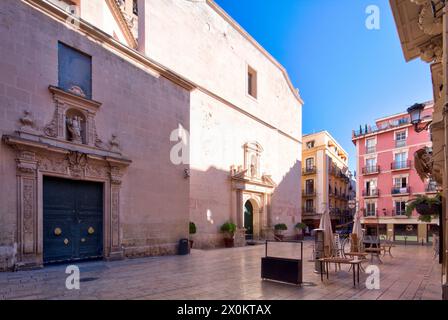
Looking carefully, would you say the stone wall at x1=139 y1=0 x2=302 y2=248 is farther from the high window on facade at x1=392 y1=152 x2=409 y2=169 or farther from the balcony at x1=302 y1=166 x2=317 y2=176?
the balcony at x1=302 y1=166 x2=317 y2=176

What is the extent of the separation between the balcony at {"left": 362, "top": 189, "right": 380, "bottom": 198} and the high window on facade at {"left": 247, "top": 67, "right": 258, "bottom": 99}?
19.9m

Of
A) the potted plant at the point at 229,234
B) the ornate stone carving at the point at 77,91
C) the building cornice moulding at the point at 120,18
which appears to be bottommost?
the potted plant at the point at 229,234

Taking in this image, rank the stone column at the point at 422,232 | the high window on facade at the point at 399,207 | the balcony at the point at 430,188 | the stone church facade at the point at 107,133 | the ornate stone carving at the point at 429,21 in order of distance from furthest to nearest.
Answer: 1. the high window on facade at the point at 399,207
2. the stone column at the point at 422,232
3. the balcony at the point at 430,188
4. the stone church facade at the point at 107,133
5. the ornate stone carving at the point at 429,21

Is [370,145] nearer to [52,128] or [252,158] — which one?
[252,158]

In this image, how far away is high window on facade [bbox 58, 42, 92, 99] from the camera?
10.2 meters

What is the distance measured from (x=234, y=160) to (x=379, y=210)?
22.0 metres

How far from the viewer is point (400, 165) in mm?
34688

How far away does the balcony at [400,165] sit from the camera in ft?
111

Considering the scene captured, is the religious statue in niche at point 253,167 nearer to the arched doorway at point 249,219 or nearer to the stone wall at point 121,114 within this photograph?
the arched doorway at point 249,219

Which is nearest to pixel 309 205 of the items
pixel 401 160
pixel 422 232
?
pixel 401 160

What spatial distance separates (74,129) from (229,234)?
12345mm

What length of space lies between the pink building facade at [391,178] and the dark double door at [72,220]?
91.8 ft

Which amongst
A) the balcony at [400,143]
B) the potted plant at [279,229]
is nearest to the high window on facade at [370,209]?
the balcony at [400,143]

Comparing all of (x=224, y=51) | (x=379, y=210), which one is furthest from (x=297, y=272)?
(x=379, y=210)
